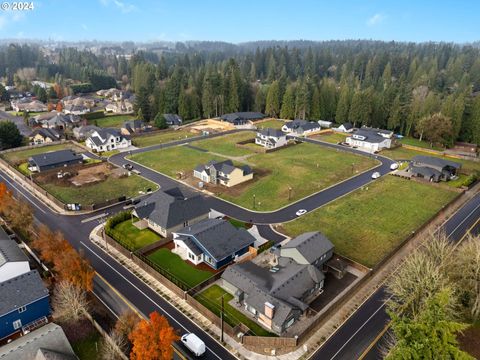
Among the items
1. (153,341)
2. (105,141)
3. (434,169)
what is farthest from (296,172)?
(153,341)

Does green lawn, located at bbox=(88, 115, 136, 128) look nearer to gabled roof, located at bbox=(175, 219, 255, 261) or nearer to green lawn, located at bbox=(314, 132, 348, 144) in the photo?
green lawn, located at bbox=(314, 132, 348, 144)

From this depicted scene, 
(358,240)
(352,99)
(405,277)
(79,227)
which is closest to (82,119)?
(79,227)

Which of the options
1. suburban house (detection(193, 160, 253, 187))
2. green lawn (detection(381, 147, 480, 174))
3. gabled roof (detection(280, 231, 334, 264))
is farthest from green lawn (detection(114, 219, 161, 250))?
green lawn (detection(381, 147, 480, 174))

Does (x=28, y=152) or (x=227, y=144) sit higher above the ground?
(x=227, y=144)

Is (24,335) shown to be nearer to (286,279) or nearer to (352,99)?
(286,279)

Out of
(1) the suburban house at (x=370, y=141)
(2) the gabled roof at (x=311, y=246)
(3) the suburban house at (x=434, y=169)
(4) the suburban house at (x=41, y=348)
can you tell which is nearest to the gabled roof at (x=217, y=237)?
(2) the gabled roof at (x=311, y=246)

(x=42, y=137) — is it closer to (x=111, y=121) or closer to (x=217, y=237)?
(x=111, y=121)

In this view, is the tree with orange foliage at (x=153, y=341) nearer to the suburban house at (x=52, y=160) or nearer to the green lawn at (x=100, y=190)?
the green lawn at (x=100, y=190)
